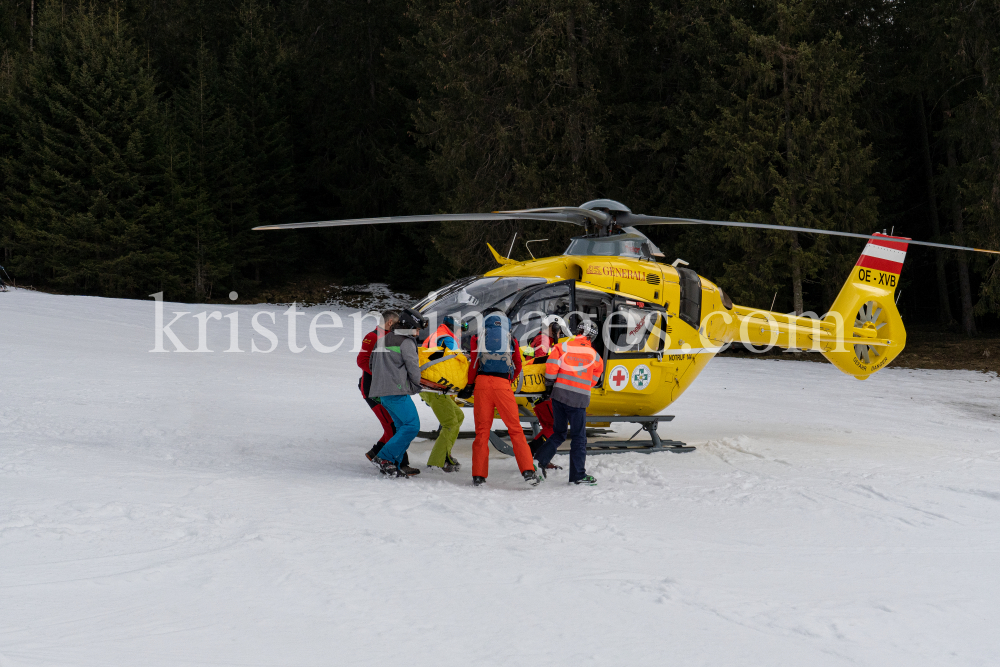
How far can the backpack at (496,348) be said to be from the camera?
24.3 feet

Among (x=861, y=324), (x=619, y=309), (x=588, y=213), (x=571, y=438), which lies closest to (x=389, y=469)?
(x=571, y=438)

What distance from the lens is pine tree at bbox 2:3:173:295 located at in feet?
91.1

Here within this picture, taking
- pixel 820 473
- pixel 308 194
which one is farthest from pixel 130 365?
pixel 308 194

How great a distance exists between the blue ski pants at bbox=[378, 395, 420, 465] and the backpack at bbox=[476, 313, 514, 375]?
0.76 meters

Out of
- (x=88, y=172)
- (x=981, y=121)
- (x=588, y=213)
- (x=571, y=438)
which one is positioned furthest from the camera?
(x=88, y=172)

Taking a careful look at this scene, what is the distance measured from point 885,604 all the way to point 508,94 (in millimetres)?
20809

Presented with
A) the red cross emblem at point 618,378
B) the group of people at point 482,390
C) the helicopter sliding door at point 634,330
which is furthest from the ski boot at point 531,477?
the helicopter sliding door at point 634,330

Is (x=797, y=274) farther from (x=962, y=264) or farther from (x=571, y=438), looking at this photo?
(x=571, y=438)

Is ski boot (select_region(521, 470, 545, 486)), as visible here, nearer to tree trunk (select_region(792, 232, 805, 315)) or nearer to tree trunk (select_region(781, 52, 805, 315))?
tree trunk (select_region(781, 52, 805, 315))

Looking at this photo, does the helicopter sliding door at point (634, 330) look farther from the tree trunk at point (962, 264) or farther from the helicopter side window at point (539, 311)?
the tree trunk at point (962, 264)

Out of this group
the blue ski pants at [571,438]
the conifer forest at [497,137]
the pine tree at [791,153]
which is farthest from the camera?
the conifer forest at [497,137]

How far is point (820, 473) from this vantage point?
321 inches

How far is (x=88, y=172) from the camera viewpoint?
28.5m

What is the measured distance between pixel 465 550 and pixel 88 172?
28361 millimetres
